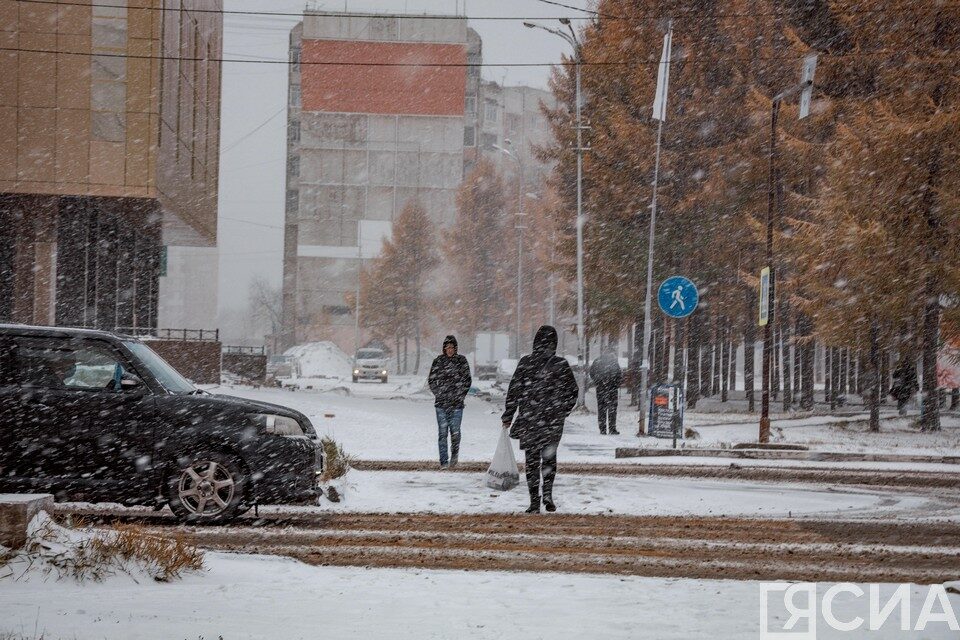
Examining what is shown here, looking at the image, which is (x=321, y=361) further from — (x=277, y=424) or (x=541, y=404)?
(x=277, y=424)

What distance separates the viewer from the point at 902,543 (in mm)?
9453

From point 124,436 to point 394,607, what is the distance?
4039 mm

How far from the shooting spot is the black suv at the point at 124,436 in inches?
367

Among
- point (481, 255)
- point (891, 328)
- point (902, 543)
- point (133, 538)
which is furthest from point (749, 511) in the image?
point (481, 255)

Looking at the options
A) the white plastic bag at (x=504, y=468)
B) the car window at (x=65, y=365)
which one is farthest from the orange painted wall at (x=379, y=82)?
the car window at (x=65, y=365)

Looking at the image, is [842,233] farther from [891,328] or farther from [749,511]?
[749,511]

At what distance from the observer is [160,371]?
9.85m

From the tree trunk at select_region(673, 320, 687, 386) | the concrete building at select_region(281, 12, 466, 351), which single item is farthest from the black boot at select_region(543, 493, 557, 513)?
the concrete building at select_region(281, 12, 466, 351)

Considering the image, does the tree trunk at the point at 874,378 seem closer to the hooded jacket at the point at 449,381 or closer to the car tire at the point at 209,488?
the hooded jacket at the point at 449,381

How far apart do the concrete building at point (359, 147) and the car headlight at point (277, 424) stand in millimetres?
80727

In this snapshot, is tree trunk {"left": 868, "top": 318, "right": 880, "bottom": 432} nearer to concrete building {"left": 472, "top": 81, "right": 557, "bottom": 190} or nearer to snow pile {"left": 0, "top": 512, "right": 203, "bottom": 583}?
snow pile {"left": 0, "top": 512, "right": 203, "bottom": 583}

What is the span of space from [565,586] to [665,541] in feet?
8.08

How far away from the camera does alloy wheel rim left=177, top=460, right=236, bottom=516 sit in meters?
9.48

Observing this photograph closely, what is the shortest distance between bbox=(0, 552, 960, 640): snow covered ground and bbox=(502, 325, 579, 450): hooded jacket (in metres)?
3.39
